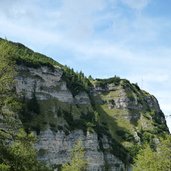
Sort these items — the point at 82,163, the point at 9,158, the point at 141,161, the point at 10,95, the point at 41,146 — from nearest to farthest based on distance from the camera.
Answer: the point at 9,158 → the point at 10,95 → the point at 141,161 → the point at 82,163 → the point at 41,146

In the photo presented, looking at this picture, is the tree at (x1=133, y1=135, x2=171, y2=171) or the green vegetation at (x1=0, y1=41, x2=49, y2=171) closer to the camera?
the green vegetation at (x1=0, y1=41, x2=49, y2=171)

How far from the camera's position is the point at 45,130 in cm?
19838

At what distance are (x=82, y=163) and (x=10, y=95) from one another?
78730 millimetres

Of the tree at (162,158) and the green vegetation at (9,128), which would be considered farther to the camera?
the tree at (162,158)

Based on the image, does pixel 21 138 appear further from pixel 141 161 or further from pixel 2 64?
pixel 141 161

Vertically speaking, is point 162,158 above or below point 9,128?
below

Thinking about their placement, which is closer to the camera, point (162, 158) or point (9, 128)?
point (9, 128)

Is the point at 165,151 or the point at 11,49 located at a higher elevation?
the point at 11,49

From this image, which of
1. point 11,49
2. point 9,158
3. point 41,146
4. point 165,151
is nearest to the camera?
point 9,158

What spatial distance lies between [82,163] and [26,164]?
258ft

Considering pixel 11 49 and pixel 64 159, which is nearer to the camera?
pixel 11 49

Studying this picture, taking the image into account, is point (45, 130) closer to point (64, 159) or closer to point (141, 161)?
point (64, 159)

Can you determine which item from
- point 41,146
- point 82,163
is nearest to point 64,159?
point 41,146

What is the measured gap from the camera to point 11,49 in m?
29.5
